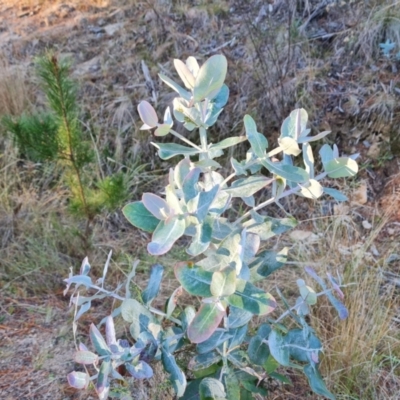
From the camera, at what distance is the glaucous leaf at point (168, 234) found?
790 millimetres

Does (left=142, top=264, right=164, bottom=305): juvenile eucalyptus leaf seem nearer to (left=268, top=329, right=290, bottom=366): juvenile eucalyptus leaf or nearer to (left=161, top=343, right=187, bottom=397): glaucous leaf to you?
(left=161, top=343, right=187, bottom=397): glaucous leaf

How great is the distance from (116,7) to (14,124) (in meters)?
2.39

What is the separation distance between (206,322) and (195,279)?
80mm

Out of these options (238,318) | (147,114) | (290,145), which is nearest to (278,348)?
(238,318)

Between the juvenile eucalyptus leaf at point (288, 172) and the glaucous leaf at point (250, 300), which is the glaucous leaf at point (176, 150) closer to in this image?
the juvenile eucalyptus leaf at point (288, 172)

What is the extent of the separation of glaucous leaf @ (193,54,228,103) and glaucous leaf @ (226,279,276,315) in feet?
1.09

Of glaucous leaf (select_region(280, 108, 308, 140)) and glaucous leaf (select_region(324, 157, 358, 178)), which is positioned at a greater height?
glaucous leaf (select_region(280, 108, 308, 140))

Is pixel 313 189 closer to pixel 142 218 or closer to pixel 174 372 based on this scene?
pixel 142 218

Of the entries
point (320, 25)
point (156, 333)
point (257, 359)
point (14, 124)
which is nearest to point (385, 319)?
point (257, 359)

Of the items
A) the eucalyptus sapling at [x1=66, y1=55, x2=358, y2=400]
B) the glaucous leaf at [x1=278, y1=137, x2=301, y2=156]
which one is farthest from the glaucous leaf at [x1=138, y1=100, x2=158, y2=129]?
the glaucous leaf at [x1=278, y1=137, x2=301, y2=156]

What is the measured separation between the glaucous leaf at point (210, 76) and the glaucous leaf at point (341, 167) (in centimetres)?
25

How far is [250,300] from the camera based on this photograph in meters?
0.89

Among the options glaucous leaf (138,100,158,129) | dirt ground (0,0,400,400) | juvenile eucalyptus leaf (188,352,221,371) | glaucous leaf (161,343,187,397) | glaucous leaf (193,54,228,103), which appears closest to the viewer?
glaucous leaf (193,54,228,103)

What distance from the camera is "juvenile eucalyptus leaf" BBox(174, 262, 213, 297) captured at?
0.89m
